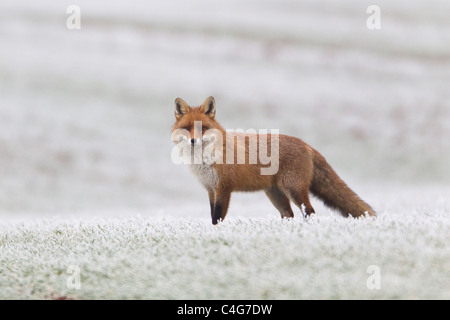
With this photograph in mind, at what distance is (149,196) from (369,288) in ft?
59.0

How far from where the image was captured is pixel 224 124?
2777 cm

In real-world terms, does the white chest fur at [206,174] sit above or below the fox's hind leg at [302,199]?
above

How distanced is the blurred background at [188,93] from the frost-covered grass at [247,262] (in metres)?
11.7

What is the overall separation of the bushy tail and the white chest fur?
6.35 ft

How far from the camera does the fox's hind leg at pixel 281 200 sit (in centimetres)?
1026

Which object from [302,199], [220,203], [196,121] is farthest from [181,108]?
[302,199]

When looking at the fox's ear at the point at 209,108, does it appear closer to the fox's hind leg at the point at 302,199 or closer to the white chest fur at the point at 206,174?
the white chest fur at the point at 206,174

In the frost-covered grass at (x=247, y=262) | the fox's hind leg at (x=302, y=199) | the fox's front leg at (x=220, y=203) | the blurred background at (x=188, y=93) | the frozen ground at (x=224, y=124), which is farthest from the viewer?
the blurred background at (x=188, y=93)

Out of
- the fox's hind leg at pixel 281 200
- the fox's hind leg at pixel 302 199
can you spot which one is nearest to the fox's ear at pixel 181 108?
the fox's hind leg at pixel 281 200

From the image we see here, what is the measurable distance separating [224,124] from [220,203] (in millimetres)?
18548

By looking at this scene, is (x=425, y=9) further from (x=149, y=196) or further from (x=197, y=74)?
(x=149, y=196)

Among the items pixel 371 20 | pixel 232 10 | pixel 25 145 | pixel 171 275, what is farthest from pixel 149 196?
pixel 232 10

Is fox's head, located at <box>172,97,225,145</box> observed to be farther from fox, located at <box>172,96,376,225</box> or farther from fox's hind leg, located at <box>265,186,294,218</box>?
fox's hind leg, located at <box>265,186,294,218</box>

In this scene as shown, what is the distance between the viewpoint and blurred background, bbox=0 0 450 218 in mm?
25078
